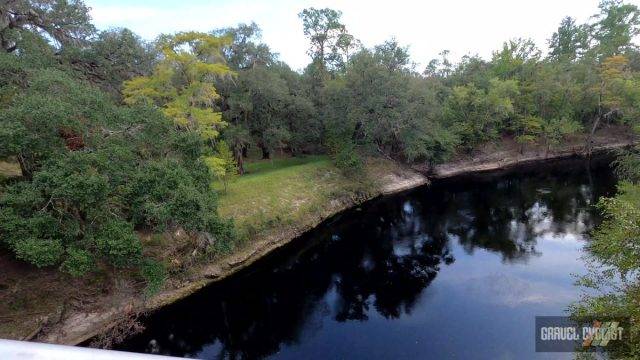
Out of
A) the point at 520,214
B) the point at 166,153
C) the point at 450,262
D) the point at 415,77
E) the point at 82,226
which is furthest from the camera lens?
the point at 415,77

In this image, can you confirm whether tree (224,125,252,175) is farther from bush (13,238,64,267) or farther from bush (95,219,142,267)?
bush (13,238,64,267)

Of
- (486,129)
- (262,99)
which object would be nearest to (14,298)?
(262,99)

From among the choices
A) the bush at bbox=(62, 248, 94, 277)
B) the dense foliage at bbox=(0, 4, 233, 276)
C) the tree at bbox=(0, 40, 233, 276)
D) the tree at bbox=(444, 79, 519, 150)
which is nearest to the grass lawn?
the dense foliage at bbox=(0, 4, 233, 276)

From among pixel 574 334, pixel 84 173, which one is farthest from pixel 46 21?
pixel 574 334

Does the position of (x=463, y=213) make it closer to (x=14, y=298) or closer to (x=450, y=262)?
(x=450, y=262)

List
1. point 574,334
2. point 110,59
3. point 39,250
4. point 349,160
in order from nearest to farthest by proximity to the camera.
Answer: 1. point 39,250
2. point 574,334
3. point 110,59
4. point 349,160

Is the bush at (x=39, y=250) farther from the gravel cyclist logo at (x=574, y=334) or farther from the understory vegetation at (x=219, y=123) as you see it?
the gravel cyclist logo at (x=574, y=334)

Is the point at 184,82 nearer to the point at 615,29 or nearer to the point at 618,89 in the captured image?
the point at 618,89
